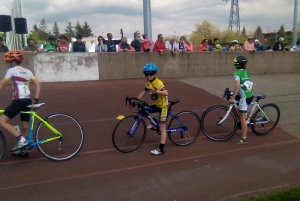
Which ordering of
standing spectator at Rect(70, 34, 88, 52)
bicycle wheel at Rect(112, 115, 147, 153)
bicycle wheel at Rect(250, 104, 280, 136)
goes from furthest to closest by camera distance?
standing spectator at Rect(70, 34, 88, 52)
bicycle wheel at Rect(250, 104, 280, 136)
bicycle wheel at Rect(112, 115, 147, 153)

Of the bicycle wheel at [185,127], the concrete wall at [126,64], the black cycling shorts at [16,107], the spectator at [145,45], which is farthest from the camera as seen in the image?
the spectator at [145,45]

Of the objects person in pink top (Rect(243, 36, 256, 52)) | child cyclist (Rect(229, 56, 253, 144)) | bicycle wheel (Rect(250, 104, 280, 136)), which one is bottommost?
bicycle wheel (Rect(250, 104, 280, 136))

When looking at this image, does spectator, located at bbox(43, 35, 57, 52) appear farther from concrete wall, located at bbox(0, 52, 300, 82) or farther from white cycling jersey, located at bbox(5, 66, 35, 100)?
white cycling jersey, located at bbox(5, 66, 35, 100)

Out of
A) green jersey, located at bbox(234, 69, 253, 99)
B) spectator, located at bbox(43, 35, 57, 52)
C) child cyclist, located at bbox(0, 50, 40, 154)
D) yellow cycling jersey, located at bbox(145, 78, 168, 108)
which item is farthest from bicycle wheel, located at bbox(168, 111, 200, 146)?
spectator, located at bbox(43, 35, 57, 52)

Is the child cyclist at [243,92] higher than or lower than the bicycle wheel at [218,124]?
higher

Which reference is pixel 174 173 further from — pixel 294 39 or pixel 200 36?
pixel 200 36

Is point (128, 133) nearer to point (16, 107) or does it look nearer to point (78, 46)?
point (16, 107)

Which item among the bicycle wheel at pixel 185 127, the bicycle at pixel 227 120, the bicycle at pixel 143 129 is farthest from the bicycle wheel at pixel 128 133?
the bicycle at pixel 227 120

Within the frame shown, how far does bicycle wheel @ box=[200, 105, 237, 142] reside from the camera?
6770mm

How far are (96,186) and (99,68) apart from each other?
7.80 meters

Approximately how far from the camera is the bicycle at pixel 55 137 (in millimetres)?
5520

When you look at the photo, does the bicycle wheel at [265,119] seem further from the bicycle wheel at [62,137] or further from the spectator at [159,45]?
the spectator at [159,45]

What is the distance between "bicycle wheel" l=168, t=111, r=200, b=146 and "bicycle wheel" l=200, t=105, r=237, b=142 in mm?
217

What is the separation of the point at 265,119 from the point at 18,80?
5.32 m
